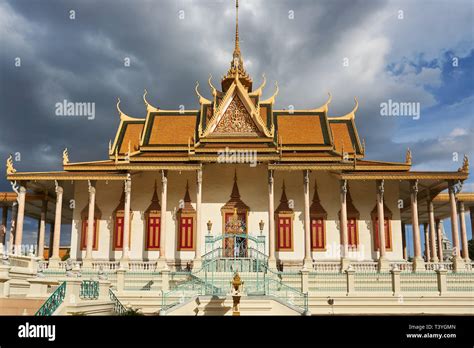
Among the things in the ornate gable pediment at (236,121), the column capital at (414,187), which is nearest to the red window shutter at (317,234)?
the column capital at (414,187)

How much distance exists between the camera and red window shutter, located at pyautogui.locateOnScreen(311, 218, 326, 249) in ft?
83.7

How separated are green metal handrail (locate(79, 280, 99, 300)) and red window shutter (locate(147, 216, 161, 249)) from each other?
11565 mm

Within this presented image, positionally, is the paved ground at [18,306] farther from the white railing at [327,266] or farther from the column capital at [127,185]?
the white railing at [327,266]

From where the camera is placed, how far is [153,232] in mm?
25938

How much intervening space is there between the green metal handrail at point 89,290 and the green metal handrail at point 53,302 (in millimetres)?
1022

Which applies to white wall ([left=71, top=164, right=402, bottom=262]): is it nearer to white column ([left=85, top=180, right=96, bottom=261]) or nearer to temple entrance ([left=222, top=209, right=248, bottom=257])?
temple entrance ([left=222, top=209, right=248, bottom=257])

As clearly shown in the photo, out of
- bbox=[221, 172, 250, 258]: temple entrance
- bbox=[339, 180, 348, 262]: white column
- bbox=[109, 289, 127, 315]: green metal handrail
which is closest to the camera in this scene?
bbox=[109, 289, 127, 315]: green metal handrail

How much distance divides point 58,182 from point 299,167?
42.2 ft

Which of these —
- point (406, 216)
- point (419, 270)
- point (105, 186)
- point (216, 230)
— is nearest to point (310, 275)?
point (419, 270)

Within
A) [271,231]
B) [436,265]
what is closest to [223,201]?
[271,231]

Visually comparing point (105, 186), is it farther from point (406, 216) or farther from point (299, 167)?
point (406, 216)

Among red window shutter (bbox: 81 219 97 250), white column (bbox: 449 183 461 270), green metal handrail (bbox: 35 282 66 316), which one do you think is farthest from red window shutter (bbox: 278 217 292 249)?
green metal handrail (bbox: 35 282 66 316)

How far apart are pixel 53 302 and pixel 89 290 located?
1.92m
